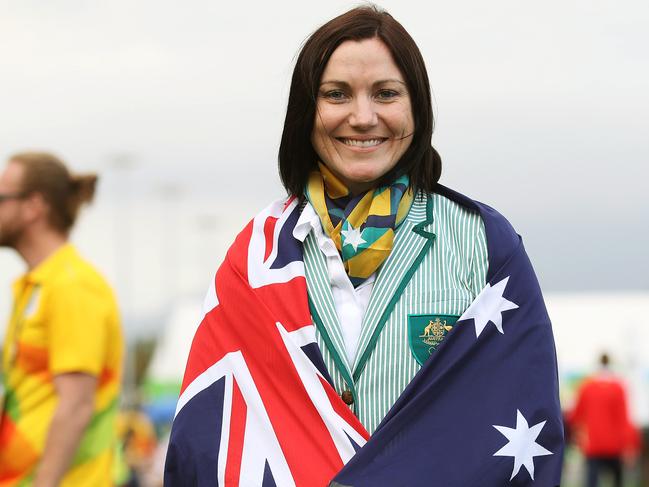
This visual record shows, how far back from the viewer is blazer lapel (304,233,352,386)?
3.02 metres

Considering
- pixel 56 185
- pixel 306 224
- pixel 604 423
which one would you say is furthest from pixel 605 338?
pixel 306 224

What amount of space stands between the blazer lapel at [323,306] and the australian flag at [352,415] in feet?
0.10

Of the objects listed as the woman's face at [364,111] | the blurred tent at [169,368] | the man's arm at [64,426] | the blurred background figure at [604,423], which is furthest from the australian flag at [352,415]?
the blurred tent at [169,368]

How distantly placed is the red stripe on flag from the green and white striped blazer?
0.76ft

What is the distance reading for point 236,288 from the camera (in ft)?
10.4

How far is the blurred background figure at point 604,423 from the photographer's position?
1553 centimetres

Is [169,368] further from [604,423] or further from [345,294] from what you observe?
[345,294]

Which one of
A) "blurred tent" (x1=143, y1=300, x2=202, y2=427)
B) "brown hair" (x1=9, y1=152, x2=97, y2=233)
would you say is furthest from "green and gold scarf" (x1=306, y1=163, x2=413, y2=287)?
"blurred tent" (x1=143, y1=300, x2=202, y2=427)

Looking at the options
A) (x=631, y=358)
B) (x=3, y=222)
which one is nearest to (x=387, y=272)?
(x=3, y=222)

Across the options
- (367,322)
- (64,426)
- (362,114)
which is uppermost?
(362,114)

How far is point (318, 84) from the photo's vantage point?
323cm

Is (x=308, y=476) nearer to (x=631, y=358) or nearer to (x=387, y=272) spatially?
(x=387, y=272)

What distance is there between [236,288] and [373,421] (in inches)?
18.8

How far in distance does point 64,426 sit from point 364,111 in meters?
1.90
